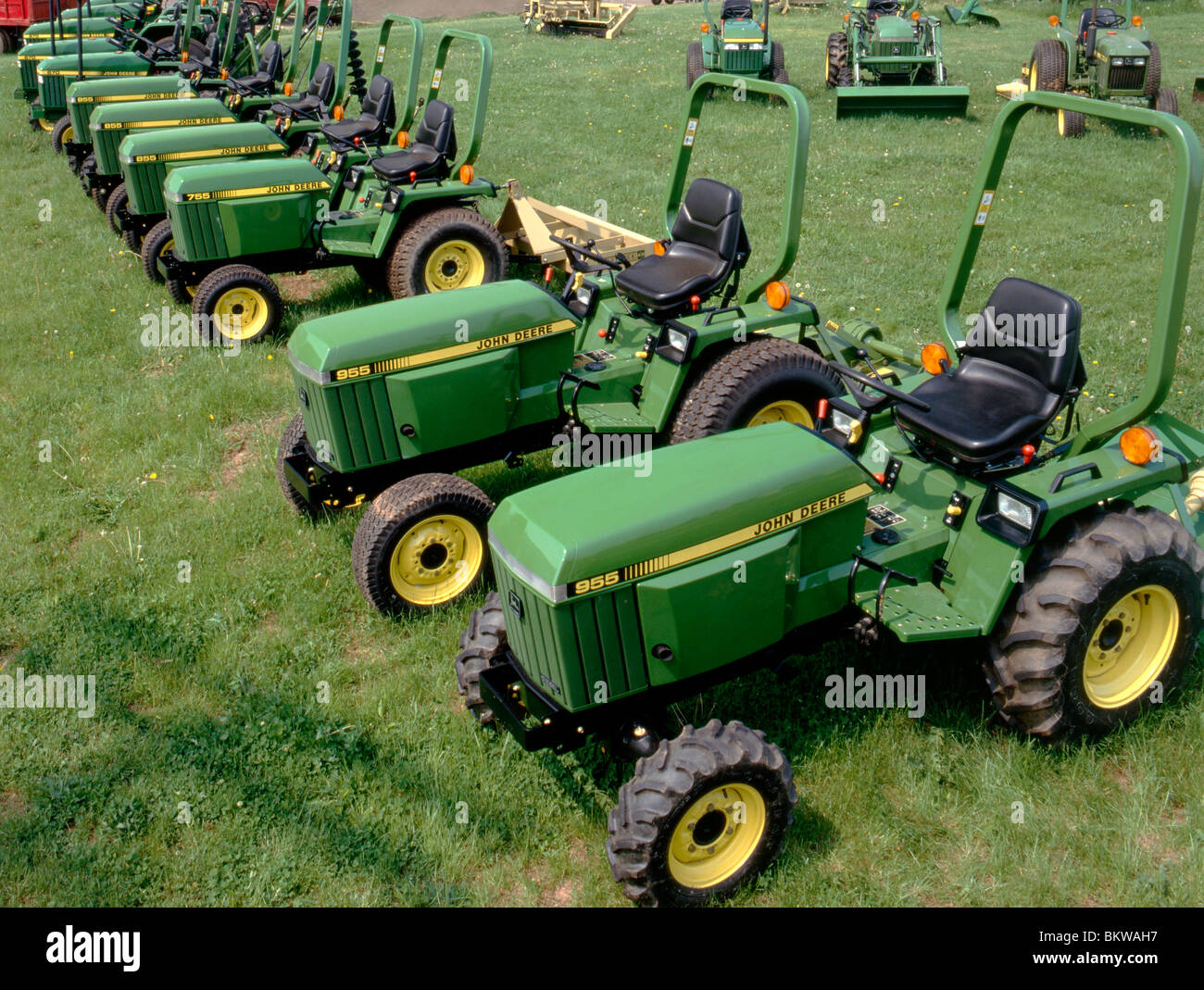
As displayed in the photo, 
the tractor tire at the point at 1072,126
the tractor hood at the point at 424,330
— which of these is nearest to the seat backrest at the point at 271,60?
the tractor hood at the point at 424,330

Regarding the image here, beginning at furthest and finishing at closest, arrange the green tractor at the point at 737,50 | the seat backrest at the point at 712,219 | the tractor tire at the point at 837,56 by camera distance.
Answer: the tractor tire at the point at 837,56 → the green tractor at the point at 737,50 → the seat backrest at the point at 712,219

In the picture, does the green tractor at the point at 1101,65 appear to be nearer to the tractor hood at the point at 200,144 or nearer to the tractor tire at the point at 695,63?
the tractor tire at the point at 695,63

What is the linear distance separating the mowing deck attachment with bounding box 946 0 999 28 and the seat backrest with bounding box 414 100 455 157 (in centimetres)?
1636

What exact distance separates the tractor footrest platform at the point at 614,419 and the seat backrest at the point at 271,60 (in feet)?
24.6

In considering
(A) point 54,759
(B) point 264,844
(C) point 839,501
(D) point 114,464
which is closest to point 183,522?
(D) point 114,464

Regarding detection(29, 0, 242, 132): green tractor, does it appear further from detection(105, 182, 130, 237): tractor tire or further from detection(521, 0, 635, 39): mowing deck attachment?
detection(521, 0, 635, 39): mowing deck attachment

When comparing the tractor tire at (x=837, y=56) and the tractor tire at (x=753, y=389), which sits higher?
the tractor tire at (x=837, y=56)

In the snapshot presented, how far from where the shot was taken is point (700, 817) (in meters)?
3.20

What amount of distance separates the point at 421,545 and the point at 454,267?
136 inches

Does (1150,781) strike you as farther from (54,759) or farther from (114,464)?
(114,464)

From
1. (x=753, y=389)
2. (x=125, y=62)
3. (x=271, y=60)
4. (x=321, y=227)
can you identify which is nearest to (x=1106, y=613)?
(x=753, y=389)

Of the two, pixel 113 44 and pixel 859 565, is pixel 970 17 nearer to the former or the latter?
pixel 113 44

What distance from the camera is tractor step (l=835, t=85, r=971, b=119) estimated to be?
12.6m

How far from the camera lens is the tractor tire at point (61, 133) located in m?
12.3
